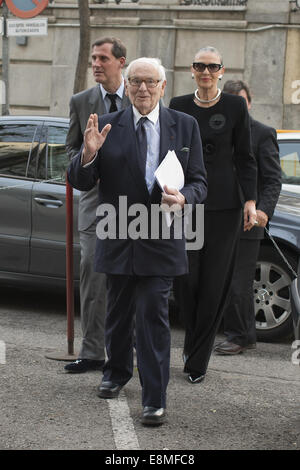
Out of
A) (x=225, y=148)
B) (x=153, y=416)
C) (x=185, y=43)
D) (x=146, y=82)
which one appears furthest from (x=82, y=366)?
(x=185, y=43)

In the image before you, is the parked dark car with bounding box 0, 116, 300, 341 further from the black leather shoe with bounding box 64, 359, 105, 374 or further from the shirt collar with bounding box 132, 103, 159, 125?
the shirt collar with bounding box 132, 103, 159, 125

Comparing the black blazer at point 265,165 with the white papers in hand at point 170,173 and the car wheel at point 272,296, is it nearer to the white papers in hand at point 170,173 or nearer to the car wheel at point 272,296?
the car wheel at point 272,296

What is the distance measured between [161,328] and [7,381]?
1.11m

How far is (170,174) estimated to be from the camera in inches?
190

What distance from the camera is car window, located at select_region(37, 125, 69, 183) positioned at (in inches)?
305

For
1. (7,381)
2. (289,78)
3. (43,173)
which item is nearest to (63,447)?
(7,381)

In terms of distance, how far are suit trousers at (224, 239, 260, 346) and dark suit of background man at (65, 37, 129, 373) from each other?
1.22 metres

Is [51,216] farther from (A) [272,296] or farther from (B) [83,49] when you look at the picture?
(B) [83,49]

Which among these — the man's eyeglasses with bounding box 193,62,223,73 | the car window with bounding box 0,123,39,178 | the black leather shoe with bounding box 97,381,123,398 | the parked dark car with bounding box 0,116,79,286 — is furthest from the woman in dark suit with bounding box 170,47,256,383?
the car window with bounding box 0,123,39,178

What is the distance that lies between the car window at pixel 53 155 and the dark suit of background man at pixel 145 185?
2651mm

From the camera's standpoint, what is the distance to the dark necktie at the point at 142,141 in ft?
16.4

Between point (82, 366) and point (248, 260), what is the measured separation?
1608 millimetres

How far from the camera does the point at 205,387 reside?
223 inches
